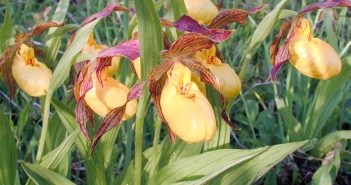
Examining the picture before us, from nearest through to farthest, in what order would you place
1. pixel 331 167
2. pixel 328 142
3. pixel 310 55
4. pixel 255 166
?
pixel 255 166, pixel 310 55, pixel 331 167, pixel 328 142

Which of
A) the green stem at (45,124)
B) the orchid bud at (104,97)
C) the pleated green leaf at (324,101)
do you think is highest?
the orchid bud at (104,97)

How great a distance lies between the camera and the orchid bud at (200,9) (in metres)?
1.38

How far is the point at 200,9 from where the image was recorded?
1385mm

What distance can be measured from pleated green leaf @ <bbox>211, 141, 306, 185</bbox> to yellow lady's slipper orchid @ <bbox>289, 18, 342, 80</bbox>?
0.29 m

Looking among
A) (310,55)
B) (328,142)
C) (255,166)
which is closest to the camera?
(255,166)

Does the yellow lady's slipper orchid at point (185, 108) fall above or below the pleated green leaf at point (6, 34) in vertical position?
below

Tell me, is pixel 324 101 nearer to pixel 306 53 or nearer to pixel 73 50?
pixel 306 53

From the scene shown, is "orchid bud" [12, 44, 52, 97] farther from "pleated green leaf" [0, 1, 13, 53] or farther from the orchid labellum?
the orchid labellum

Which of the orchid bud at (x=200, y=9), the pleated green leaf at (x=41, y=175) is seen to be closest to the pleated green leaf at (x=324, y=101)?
the orchid bud at (x=200, y=9)

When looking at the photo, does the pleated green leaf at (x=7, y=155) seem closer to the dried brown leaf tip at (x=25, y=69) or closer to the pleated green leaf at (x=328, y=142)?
the dried brown leaf tip at (x=25, y=69)

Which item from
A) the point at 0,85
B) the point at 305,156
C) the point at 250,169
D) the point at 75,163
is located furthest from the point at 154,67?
the point at 0,85

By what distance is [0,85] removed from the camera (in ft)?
7.31

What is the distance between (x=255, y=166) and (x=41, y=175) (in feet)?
1.55

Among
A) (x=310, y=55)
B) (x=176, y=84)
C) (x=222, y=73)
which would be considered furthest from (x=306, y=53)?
(x=176, y=84)
